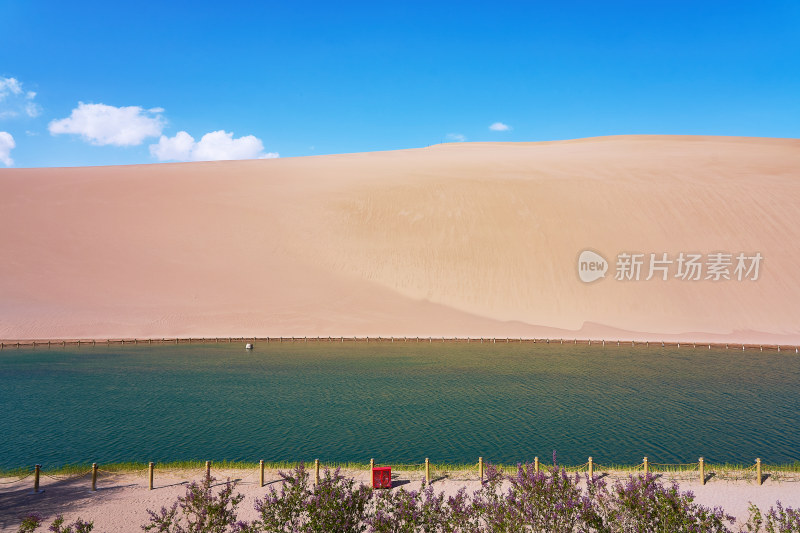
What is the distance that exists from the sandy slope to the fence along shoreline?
1116 millimetres

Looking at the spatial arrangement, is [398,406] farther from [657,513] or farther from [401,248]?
[401,248]

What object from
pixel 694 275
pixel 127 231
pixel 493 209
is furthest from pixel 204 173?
pixel 694 275

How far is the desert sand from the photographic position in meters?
10.1

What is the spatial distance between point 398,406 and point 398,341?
14.7m

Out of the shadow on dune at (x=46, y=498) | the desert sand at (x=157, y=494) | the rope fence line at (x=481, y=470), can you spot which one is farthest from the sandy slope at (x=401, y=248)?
the shadow on dune at (x=46, y=498)

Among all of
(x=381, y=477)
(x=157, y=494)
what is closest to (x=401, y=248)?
(x=381, y=477)

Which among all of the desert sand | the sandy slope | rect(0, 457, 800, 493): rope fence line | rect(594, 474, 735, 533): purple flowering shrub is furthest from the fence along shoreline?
rect(594, 474, 735, 533): purple flowering shrub

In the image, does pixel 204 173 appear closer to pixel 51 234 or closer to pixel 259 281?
pixel 51 234

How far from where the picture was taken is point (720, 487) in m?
11.6

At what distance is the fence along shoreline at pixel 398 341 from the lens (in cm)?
3148

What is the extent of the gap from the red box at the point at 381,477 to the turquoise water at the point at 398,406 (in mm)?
2271

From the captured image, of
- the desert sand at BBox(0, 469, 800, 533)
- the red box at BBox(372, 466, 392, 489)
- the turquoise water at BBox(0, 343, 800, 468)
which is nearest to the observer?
the desert sand at BBox(0, 469, 800, 533)

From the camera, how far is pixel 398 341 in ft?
110

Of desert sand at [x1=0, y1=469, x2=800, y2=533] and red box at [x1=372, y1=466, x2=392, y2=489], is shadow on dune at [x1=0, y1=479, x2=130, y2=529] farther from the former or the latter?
red box at [x1=372, y1=466, x2=392, y2=489]
